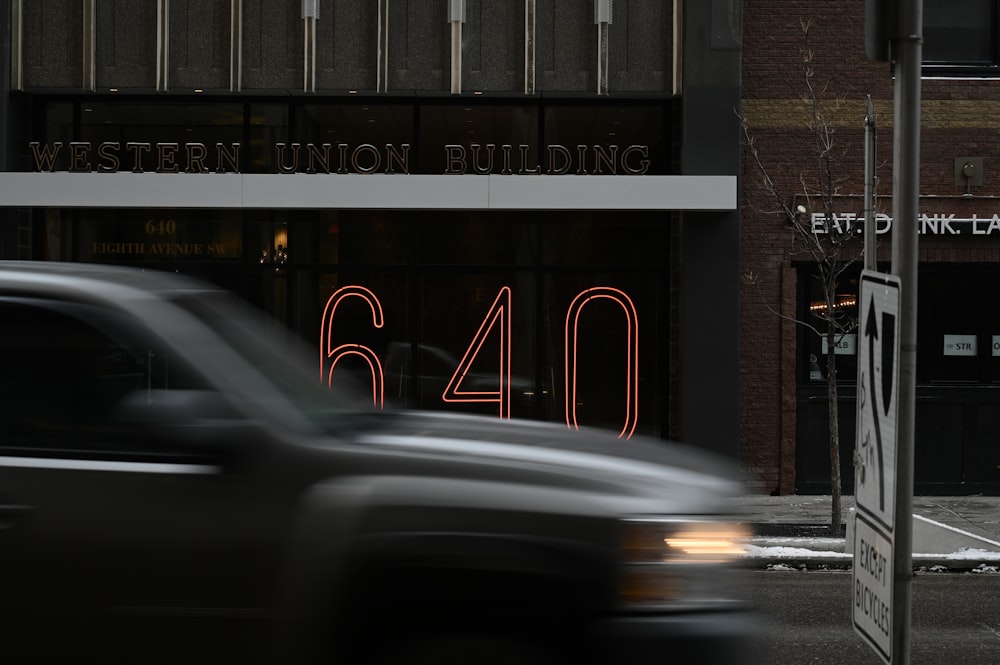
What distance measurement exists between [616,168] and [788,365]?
3.51 meters

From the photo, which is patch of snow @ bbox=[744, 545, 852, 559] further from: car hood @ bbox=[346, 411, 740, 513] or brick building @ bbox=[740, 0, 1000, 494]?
car hood @ bbox=[346, 411, 740, 513]

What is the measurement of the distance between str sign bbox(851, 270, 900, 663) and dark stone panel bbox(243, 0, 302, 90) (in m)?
11.8

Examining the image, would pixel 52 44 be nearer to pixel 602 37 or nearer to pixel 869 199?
pixel 602 37

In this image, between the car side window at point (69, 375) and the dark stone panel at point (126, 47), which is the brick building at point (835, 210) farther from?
the car side window at point (69, 375)

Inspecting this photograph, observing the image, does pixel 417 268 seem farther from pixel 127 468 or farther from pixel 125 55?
pixel 127 468

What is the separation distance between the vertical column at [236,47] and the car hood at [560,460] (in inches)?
465

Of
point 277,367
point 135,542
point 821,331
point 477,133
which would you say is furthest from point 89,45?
point 135,542

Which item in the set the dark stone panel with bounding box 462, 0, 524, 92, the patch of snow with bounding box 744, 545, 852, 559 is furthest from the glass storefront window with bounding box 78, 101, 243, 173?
the patch of snow with bounding box 744, 545, 852, 559

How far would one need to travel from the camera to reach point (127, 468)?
390 cm

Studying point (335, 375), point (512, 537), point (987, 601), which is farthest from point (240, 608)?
point (335, 375)

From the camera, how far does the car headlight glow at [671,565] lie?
3.84 metres

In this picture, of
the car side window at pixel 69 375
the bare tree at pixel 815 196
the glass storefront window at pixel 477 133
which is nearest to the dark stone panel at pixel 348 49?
the glass storefront window at pixel 477 133

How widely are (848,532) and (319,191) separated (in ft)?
25.8

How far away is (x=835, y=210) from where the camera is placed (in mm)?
15844
